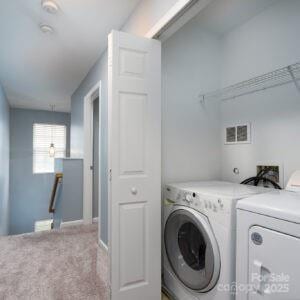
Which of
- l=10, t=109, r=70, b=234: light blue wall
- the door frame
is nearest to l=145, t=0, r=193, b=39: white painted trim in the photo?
the door frame

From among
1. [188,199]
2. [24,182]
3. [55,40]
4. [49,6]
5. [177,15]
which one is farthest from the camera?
[24,182]

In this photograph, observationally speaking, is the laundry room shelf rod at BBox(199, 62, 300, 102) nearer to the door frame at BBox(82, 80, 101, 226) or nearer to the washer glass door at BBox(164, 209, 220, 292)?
the washer glass door at BBox(164, 209, 220, 292)

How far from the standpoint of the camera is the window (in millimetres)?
5826

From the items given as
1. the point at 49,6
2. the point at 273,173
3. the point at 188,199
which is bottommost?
the point at 188,199

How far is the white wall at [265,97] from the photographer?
5.50 ft

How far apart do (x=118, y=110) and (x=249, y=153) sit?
1309 millimetres

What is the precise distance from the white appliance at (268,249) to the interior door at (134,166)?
662 mm

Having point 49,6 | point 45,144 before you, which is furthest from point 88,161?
point 45,144

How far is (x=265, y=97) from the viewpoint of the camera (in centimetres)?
188

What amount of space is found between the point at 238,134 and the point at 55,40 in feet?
7.36

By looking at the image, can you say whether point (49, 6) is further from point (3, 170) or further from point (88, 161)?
point (3, 170)

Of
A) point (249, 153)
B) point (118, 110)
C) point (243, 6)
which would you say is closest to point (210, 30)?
point (243, 6)

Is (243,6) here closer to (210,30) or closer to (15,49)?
(210,30)

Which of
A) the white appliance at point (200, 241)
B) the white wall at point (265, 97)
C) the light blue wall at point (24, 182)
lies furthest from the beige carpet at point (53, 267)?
the light blue wall at point (24, 182)
